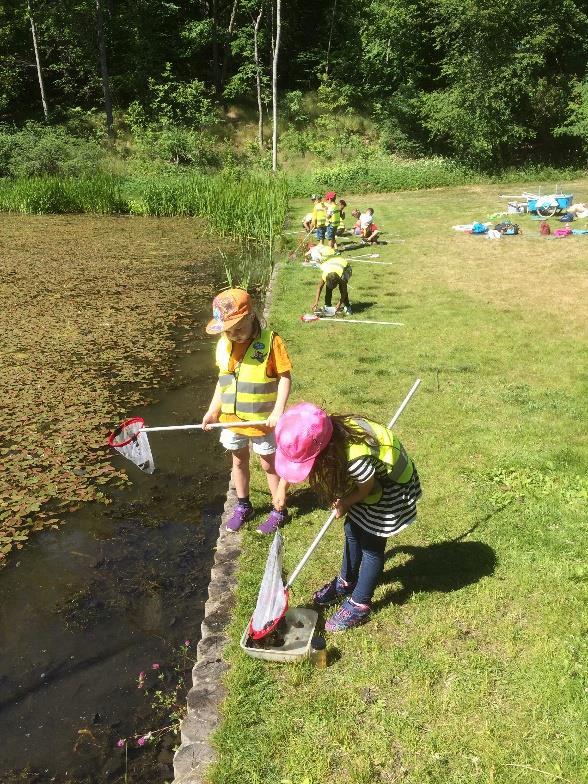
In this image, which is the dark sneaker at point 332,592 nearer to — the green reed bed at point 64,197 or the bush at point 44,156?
the green reed bed at point 64,197

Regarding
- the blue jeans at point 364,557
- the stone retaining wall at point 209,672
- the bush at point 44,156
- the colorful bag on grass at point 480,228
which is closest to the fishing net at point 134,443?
the stone retaining wall at point 209,672

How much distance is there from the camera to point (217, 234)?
18484 millimetres

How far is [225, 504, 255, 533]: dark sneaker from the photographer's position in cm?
473

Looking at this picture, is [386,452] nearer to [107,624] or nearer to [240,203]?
[107,624]

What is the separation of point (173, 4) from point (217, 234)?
2647 centimetres

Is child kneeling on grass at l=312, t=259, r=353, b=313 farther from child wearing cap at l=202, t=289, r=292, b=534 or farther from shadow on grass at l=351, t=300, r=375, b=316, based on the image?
child wearing cap at l=202, t=289, r=292, b=534

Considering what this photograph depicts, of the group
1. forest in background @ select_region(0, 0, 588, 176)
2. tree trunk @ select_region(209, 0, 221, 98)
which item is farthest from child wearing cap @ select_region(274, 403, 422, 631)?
tree trunk @ select_region(209, 0, 221, 98)

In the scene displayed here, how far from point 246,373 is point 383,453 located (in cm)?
132

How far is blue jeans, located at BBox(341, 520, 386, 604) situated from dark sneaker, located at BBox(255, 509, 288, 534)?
3.57 ft

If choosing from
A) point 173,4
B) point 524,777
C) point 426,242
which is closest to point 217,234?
point 426,242

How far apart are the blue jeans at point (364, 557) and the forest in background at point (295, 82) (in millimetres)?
26494

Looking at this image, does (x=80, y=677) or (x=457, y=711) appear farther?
(x=80, y=677)

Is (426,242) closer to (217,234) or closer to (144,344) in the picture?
(217,234)

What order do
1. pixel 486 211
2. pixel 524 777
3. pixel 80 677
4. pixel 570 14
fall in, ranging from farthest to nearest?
pixel 570 14 < pixel 486 211 < pixel 80 677 < pixel 524 777
